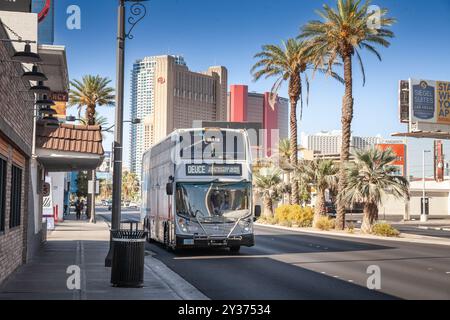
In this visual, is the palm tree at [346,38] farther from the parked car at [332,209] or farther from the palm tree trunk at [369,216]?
the parked car at [332,209]

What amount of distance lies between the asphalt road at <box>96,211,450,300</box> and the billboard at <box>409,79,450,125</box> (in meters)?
39.7

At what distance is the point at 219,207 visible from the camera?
2294cm

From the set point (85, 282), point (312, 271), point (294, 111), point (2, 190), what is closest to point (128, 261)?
point (85, 282)

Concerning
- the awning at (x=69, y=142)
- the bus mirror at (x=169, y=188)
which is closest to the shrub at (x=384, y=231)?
the bus mirror at (x=169, y=188)

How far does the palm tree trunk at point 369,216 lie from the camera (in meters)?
37.4

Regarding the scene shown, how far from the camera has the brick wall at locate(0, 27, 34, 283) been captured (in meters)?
13.0

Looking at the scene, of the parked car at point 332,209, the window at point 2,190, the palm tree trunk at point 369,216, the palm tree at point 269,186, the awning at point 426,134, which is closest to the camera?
the window at point 2,190

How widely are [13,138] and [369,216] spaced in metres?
27.2

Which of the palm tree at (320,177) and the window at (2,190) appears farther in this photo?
the palm tree at (320,177)

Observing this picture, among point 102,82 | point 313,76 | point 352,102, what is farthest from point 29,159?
point 102,82

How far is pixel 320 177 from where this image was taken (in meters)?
45.1

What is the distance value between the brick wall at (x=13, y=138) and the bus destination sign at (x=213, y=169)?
5.90 metres
